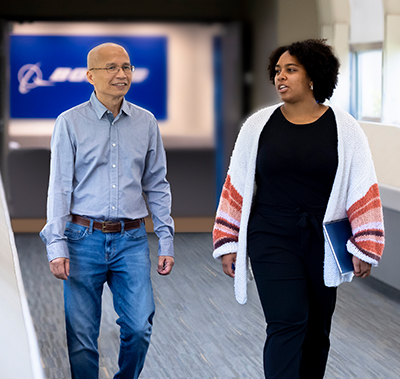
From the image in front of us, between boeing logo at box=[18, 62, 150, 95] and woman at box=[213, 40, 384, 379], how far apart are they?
626 cm

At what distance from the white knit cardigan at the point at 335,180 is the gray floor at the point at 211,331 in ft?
3.96

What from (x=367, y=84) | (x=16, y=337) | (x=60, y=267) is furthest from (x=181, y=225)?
(x=16, y=337)

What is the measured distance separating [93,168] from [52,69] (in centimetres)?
634

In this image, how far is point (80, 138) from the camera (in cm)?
266

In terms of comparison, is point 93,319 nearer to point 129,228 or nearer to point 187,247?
point 129,228

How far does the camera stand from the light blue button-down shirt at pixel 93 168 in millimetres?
2617

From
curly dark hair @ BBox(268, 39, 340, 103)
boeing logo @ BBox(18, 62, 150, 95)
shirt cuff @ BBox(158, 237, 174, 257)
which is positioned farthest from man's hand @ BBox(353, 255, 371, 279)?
boeing logo @ BBox(18, 62, 150, 95)

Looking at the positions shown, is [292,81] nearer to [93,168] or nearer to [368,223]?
[368,223]

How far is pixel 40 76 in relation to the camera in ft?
28.3

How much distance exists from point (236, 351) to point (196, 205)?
4.92m

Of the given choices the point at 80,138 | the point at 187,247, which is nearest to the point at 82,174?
the point at 80,138

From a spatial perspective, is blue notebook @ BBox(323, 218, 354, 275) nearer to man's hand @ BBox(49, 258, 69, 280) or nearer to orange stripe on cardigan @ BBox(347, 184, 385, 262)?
orange stripe on cardigan @ BBox(347, 184, 385, 262)

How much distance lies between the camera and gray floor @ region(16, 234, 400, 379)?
372 centimetres

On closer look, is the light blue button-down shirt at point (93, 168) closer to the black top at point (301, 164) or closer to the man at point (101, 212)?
the man at point (101, 212)
